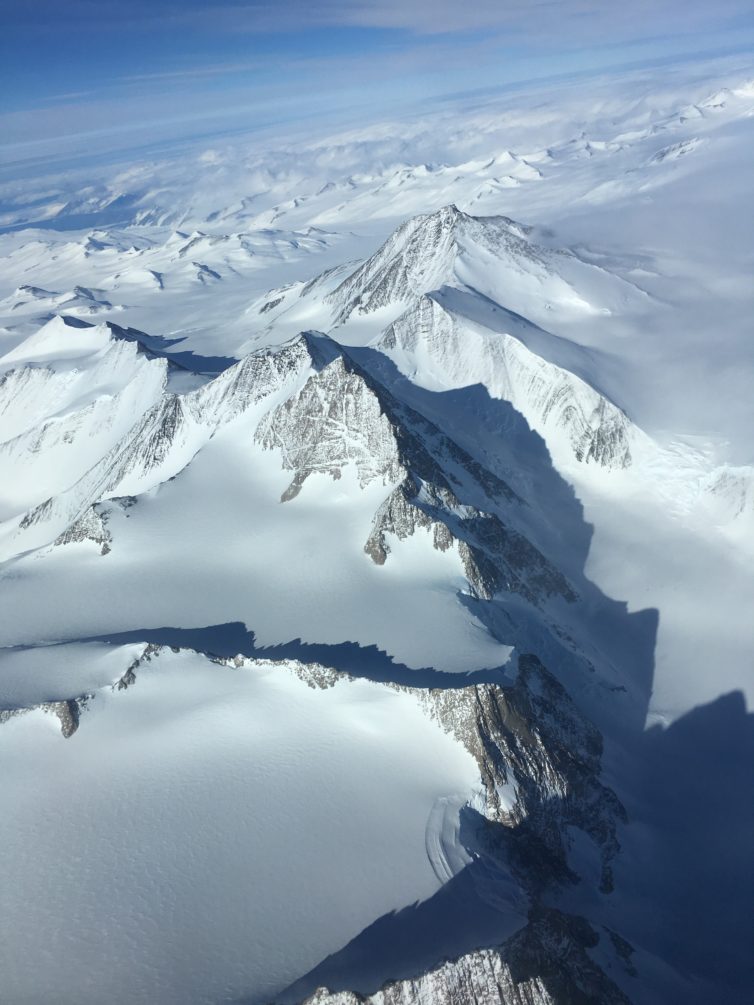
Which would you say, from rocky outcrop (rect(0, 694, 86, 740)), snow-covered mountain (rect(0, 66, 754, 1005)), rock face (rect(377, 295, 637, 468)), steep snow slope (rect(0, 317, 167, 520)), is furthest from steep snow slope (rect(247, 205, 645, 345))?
rocky outcrop (rect(0, 694, 86, 740))

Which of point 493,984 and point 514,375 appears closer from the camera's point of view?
point 493,984

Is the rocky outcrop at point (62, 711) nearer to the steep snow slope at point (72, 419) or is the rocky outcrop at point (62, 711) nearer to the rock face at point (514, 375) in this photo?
the steep snow slope at point (72, 419)

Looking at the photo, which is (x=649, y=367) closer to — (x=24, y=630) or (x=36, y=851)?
(x=24, y=630)

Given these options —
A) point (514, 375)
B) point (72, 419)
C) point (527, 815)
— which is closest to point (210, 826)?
point (527, 815)

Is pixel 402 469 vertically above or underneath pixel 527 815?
above

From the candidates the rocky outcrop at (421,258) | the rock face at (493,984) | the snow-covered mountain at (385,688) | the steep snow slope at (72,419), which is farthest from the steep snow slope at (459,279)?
the rock face at (493,984)

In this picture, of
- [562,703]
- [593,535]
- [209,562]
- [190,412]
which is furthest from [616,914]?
[190,412]

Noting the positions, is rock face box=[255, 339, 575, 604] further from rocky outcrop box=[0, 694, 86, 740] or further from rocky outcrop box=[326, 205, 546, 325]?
rocky outcrop box=[326, 205, 546, 325]

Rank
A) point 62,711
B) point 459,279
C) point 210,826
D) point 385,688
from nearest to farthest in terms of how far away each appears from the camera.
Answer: point 210,826 < point 62,711 < point 385,688 < point 459,279

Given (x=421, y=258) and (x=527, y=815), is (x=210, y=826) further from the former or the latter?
(x=421, y=258)

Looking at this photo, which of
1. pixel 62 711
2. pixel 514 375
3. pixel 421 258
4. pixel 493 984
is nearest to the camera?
pixel 493 984
